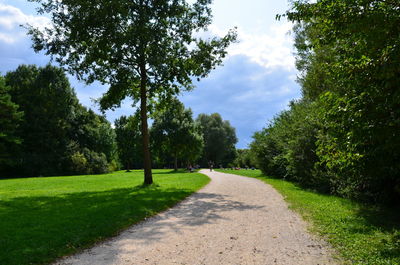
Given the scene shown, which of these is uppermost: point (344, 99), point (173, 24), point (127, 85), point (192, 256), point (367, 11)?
point (173, 24)

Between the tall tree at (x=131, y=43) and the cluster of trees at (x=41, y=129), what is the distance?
91.3 feet

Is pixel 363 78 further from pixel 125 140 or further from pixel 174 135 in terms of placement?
pixel 125 140

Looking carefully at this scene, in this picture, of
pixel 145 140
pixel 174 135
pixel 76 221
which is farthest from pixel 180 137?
pixel 76 221

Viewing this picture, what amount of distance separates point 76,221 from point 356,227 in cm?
793

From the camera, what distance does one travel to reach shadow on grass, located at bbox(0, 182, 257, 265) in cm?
606

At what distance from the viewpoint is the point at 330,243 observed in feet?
21.2

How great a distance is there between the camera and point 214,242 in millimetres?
6559

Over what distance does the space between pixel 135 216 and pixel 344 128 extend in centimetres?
684

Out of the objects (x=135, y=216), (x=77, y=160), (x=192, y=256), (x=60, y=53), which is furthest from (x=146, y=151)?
(x=77, y=160)

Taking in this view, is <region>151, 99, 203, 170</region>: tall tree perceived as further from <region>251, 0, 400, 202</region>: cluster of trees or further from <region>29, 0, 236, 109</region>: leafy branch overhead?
<region>251, 0, 400, 202</region>: cluster of trees

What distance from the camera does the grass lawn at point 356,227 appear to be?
18.6 ft

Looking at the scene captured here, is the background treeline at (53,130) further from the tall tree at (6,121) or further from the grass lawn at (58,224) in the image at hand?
the grass lawn at (58,224)

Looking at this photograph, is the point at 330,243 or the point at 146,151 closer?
the point at 330,243

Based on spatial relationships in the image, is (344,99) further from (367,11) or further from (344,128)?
(367,11)
